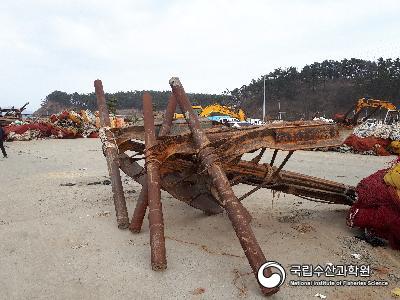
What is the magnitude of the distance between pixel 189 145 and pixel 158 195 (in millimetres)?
532

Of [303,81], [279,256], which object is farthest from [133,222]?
[303,81]

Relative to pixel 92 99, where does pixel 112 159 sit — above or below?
below

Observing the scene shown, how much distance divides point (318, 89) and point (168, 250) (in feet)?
169

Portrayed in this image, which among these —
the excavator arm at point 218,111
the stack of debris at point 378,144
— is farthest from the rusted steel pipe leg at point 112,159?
the excavator arm at point 218,111

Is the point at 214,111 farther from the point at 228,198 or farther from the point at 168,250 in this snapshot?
the point at 228,198

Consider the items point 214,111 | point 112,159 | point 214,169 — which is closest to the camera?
point 214,169

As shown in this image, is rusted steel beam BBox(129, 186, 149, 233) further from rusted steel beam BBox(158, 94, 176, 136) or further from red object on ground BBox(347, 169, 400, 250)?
red object on ground BBox(347, 169, 400, 250)

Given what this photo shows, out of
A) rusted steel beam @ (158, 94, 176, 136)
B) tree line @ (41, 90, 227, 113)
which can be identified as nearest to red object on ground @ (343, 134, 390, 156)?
rusted steel beam @ (158, 94, 176, 136)

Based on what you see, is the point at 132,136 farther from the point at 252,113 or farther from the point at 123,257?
the point at 252,113

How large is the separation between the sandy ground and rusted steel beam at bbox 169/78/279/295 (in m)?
0.32

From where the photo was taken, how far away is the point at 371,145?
45.4 ft

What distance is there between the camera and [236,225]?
2930mm

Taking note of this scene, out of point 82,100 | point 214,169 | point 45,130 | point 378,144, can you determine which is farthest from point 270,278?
point 82,100

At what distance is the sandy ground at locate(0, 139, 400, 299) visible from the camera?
302cm
